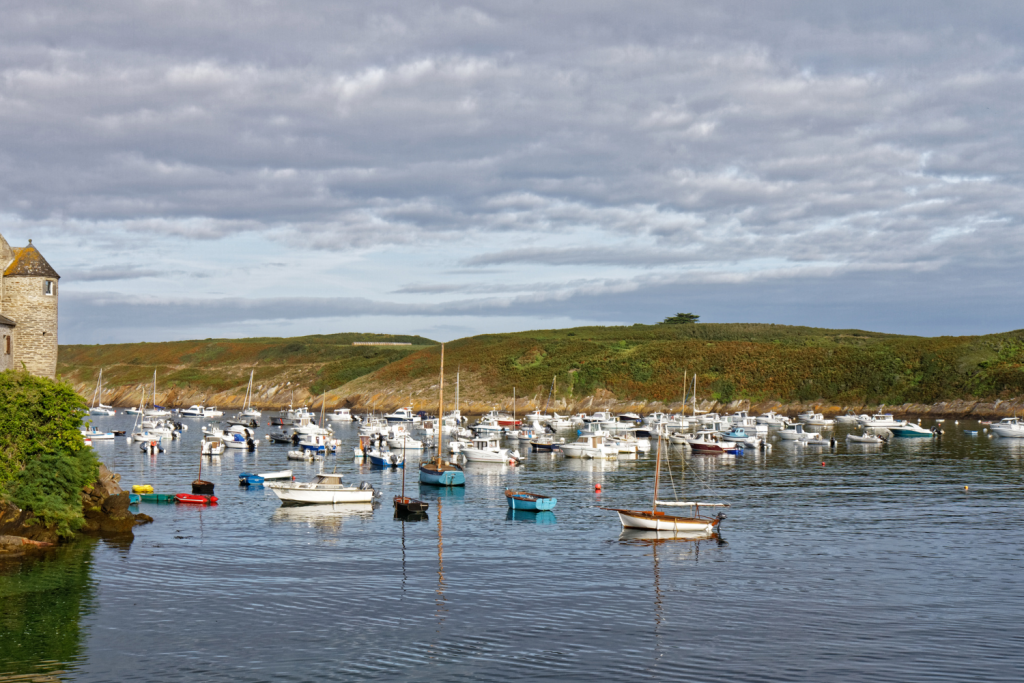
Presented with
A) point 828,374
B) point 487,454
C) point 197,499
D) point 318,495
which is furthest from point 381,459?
point 828,374

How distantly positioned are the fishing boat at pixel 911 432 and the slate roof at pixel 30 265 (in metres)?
105

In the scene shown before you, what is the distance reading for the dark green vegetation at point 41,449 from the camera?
44.1 metres

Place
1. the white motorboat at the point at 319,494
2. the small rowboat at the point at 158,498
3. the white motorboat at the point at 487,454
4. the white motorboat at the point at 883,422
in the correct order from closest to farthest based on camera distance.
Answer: the white motorboat at the point at 319,494 < the small rowboat at the point at 158,498 < the white motorboat at the point at 487,454 < the white motorboat at the point at 883,422

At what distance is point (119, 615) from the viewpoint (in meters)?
33.5

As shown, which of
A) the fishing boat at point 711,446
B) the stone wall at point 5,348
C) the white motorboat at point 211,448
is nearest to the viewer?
the stone wall at point 5,348

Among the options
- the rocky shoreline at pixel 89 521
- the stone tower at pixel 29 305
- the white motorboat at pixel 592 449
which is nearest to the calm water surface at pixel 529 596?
the rocky shoreline at pixel 89 521

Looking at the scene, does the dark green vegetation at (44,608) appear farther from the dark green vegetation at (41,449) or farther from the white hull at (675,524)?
the white hull at (675,524)

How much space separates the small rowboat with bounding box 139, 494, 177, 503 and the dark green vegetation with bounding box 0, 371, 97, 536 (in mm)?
15284

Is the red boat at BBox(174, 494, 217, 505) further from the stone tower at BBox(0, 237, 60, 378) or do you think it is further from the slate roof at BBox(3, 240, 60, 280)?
the slate roof at BBox(3, 240, 60, 280)

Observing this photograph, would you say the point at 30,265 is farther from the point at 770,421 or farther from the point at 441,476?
the point at 770,421

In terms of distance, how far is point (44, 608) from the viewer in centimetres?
3391

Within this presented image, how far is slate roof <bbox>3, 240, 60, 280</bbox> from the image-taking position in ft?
180

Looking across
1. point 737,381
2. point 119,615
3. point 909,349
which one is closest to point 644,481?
point 119,615

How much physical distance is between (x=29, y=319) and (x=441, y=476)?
3065 cm
